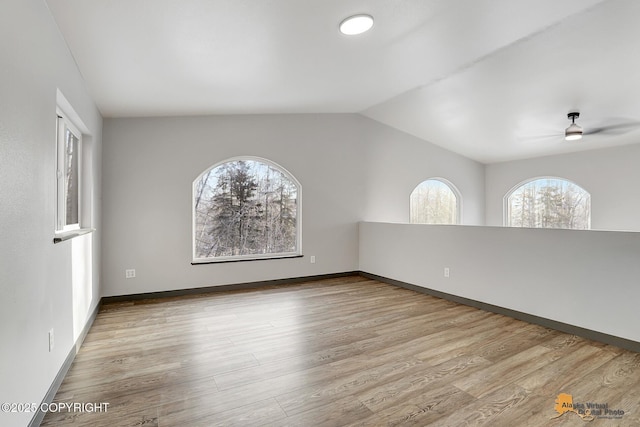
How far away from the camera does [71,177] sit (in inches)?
121

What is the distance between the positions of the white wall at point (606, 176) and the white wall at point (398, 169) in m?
1.58

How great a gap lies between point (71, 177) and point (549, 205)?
7623 millimetres

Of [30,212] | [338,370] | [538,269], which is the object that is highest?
[30,212]

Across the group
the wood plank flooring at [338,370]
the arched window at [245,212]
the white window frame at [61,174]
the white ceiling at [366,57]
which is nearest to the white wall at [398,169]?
the white ceiling at [366,57]

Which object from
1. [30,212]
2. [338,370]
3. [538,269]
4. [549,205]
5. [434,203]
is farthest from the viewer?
[434,203]

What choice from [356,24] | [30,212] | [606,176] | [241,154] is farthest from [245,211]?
[606,176]

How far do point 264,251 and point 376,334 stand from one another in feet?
8.32

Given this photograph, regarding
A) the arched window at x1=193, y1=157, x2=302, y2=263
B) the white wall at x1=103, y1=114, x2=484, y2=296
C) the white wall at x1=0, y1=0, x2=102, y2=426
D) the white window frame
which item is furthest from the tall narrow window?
the arched window at x1=193, y1=157, x2=302, y2=263

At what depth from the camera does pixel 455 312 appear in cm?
369

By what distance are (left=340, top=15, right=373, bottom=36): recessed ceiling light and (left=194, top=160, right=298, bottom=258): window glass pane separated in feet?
8.97

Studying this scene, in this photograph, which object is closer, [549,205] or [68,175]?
[68,175]

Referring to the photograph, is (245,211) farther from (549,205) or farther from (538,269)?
(549,205)

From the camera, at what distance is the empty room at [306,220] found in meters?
1.87

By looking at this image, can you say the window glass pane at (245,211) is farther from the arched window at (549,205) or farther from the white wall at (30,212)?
the arched window at (549,205)
